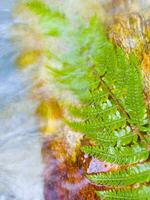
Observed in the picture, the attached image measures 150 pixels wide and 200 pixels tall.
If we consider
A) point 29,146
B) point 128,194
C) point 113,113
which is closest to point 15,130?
point 29,146

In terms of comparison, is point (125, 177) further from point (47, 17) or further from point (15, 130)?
point (47, 17)

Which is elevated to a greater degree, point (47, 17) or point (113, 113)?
point (47, 17)

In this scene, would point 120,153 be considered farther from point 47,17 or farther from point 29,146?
point 47,17

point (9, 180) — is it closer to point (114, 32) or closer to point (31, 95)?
point (31, 95)

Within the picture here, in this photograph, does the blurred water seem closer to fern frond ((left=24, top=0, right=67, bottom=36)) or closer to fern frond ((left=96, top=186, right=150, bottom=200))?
fern frond ((left=24, top=0, right=67, bottom=36))

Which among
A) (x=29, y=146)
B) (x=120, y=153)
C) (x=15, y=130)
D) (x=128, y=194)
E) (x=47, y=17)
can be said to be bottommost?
(x=128, y=194)

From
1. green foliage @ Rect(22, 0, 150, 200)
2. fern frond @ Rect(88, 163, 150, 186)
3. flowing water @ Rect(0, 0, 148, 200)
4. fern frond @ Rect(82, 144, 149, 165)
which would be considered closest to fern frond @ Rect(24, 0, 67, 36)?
flowing water @ Rect(0, 0, 148, 200)

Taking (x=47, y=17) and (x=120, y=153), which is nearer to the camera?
(x=120, y=153)
